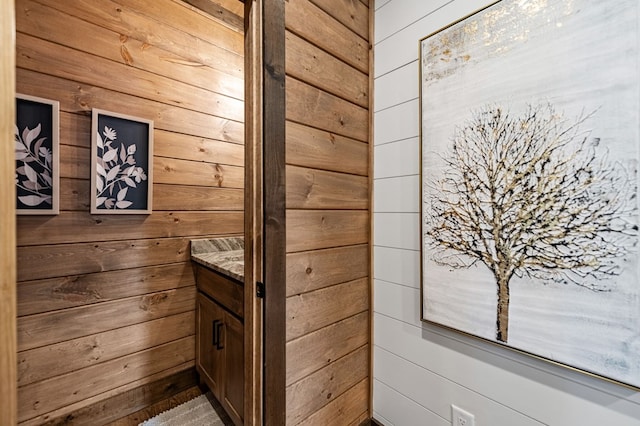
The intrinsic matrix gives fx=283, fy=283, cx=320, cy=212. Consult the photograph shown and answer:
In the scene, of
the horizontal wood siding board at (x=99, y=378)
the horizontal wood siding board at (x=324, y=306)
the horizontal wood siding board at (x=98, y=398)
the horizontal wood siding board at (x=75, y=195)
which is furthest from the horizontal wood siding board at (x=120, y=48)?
the horizontal wood siding board at (x=98, y=398)

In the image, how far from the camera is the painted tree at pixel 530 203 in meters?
0.82

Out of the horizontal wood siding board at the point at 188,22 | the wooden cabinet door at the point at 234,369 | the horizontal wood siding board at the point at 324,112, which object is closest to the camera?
the horizontal wood siding board at the point at 324,112

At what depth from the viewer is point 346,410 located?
4.55 ft

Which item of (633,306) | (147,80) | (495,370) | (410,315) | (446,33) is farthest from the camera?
(147,80)

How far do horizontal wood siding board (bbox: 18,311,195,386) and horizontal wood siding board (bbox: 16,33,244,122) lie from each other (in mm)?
1409

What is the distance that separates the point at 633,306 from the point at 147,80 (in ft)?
7.88

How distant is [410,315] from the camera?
1328mm

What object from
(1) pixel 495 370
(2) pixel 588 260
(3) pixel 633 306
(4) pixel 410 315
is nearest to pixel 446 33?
(2) pixel 588 260

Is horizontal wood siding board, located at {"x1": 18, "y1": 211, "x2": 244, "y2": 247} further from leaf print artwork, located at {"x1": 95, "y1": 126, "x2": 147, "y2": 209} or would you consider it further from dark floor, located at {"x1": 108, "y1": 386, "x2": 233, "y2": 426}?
dark floor, located at {"x1": 108, "y1": 386, "x2": 233, "y2": 426}

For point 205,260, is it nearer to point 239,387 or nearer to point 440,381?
point 239,387

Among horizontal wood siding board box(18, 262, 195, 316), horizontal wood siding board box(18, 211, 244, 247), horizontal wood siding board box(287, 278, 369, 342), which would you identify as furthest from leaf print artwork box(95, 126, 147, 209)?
horizontal wood siding board box(287, 278, 369, 342)

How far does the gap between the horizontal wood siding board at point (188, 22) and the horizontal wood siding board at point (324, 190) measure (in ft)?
4.85

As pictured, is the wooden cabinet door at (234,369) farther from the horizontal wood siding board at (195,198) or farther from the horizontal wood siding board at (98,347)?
the horizontal wood siding board at (195,198)

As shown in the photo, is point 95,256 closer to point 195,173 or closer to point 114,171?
point 114,171
